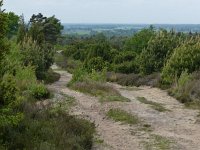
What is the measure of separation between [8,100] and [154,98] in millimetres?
14660

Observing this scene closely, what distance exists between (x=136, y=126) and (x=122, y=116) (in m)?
1.39

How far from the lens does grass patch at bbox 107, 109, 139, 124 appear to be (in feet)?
48.2

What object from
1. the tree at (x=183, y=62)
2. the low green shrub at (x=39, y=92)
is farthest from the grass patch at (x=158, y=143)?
the tree at (x=183, y=62)

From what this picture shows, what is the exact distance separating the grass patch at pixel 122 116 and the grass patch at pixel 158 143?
7.32 ft

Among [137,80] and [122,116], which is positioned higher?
[122,116]

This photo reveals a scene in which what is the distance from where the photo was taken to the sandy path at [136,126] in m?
11.8

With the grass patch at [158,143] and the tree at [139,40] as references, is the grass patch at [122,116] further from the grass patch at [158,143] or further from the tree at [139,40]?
the tree at [139,40]

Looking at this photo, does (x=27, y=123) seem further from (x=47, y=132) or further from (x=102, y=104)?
(x=102, y=104)

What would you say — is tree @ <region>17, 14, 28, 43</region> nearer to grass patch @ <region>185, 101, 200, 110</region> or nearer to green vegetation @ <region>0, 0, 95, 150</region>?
grass patch @ <region>185, 101, 200, 110</region>

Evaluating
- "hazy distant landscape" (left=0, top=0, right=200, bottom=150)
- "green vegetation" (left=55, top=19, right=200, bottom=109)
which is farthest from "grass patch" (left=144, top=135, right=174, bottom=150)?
"green vegetation" (left=55, top=19, right=200, bottom=109)

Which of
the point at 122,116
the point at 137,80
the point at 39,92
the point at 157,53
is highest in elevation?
the point at 157,53

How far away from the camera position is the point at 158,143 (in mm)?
11695

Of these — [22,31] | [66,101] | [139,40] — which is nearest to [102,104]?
[66,101]

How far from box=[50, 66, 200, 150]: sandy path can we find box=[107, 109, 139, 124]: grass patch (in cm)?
25
